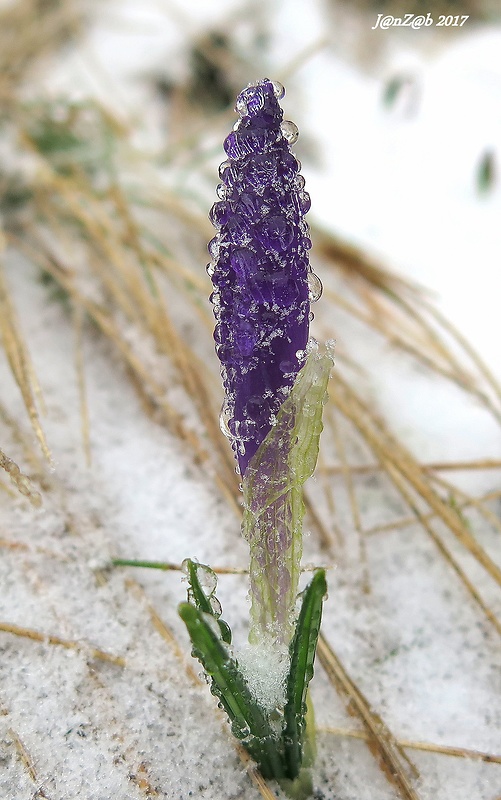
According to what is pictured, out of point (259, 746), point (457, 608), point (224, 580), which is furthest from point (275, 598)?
point (457, 608)

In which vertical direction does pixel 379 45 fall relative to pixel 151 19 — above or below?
above

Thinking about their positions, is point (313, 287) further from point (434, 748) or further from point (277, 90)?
point (434, 748)

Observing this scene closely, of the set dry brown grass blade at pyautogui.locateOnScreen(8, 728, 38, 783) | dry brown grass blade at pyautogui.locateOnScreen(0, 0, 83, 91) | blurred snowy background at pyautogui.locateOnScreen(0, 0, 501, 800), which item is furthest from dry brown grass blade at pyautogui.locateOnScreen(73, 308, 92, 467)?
dry brown grass blade at pyautogui.locateOnScreen(0, 0, 83, 91)

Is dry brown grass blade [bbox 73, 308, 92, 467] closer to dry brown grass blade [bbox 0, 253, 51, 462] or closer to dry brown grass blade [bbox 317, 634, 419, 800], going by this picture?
dry brown grass blade [bbox 0, 253, 51, 462]

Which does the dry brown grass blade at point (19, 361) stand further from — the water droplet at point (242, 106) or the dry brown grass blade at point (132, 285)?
the water droplet at point (242, 106)

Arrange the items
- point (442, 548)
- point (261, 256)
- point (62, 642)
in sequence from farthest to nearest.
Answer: point (442, 548) < point (62, 642) < point (261, 256)

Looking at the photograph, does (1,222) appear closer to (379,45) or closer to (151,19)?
(151,19)

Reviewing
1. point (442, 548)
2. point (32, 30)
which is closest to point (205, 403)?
point (442, 548)
